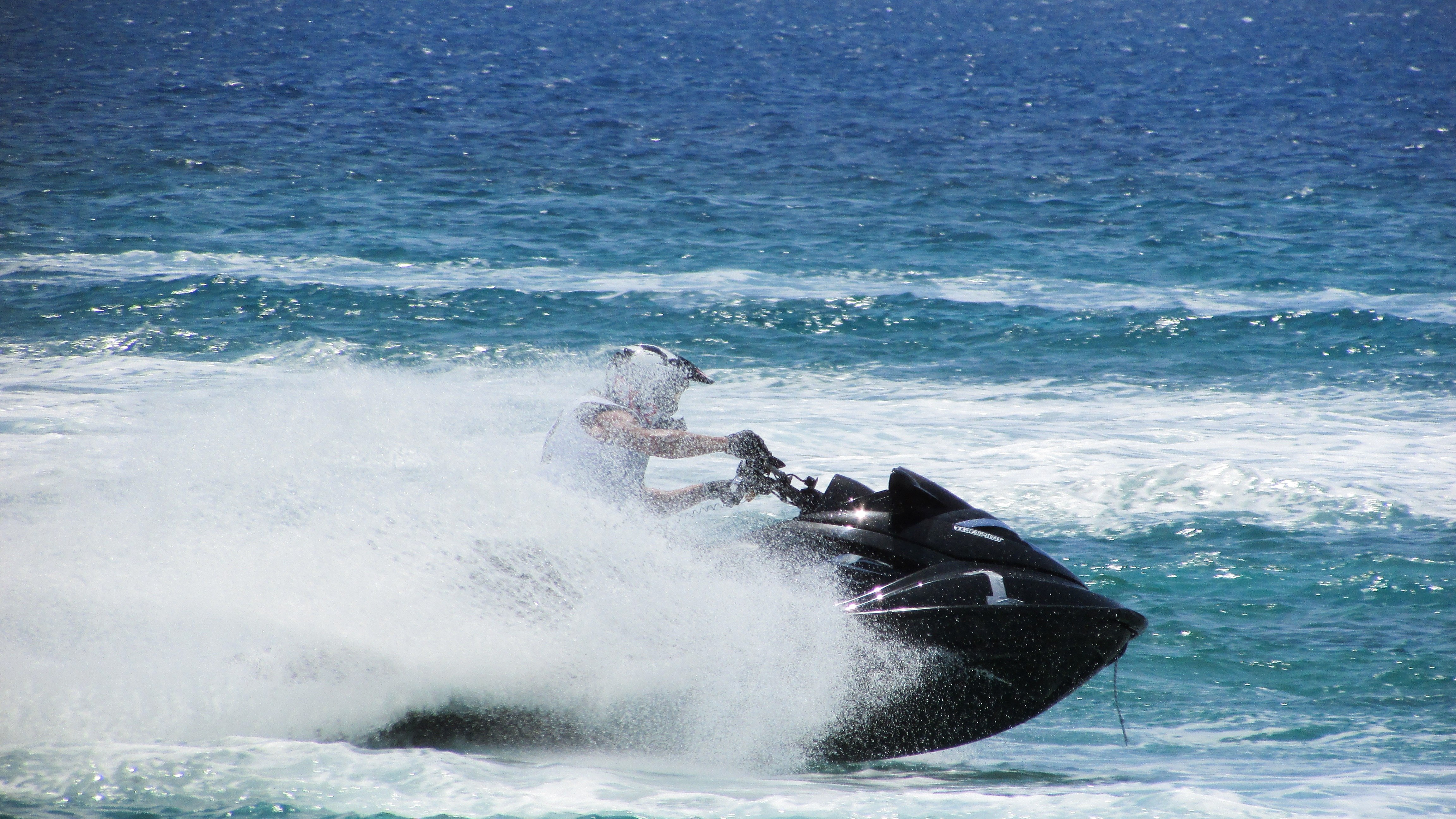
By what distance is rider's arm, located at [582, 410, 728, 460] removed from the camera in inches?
181

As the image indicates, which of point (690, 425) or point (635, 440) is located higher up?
point (690, 425)

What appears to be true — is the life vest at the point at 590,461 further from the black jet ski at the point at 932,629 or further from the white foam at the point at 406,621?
the black jet ski at the point at 932,629

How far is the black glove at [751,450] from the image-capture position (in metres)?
4.50

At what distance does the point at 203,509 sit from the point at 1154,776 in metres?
3.46

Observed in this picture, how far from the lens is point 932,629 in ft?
13.9

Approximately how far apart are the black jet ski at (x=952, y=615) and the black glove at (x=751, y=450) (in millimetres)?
31

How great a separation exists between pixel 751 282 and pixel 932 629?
11.8 metres

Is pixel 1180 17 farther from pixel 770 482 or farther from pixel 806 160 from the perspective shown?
pixel 770 482

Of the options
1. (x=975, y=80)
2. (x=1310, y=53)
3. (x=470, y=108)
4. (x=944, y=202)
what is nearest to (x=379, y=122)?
(x=470, y=108)

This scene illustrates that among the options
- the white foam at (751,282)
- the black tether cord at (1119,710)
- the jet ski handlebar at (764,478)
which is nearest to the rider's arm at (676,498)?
the jet ski handlebar at (764,478)

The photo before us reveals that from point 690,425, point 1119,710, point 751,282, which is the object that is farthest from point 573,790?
point 751,282

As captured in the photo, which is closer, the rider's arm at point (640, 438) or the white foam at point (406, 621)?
the white foam at point (406, 621)

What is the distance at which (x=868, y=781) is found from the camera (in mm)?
4215

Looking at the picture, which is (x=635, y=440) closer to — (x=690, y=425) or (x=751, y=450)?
(x=751, y=450)
